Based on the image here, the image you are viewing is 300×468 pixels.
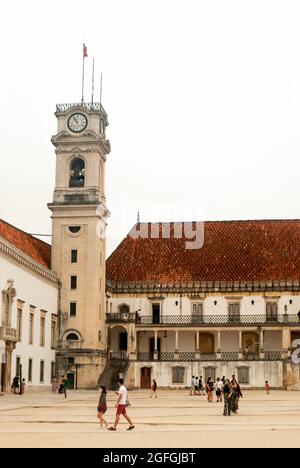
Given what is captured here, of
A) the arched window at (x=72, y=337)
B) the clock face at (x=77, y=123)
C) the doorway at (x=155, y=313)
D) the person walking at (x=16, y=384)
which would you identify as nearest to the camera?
the person walking at (x=16, y=384)

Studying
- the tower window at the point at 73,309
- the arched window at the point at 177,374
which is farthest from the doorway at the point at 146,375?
the tower window at the point at 73,309

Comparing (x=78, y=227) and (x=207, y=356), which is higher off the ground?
(x=78, y=227)

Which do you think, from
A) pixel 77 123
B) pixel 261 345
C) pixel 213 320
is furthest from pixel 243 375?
pixel 77 123

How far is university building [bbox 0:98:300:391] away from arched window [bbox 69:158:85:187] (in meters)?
0.08

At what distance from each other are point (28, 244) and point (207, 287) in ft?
53.5

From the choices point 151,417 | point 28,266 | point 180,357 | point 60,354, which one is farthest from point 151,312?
point 151,417

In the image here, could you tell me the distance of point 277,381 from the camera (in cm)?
6062

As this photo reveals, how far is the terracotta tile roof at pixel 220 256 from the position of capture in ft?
223

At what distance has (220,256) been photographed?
69875 millimetres

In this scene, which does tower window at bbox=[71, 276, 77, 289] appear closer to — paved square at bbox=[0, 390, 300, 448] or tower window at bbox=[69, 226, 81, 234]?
tower window at bbox=[69, 226, 81, 234]

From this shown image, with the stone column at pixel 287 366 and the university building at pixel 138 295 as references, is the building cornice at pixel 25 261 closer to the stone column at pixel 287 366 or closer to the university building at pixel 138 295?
the university building at pixel 138 295

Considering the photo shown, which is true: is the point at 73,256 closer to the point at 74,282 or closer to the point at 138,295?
the point at 74,282

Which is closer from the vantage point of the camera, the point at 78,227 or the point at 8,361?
the point at 8,361

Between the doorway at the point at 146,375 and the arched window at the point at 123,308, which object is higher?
the arched window at the point at 123,308
